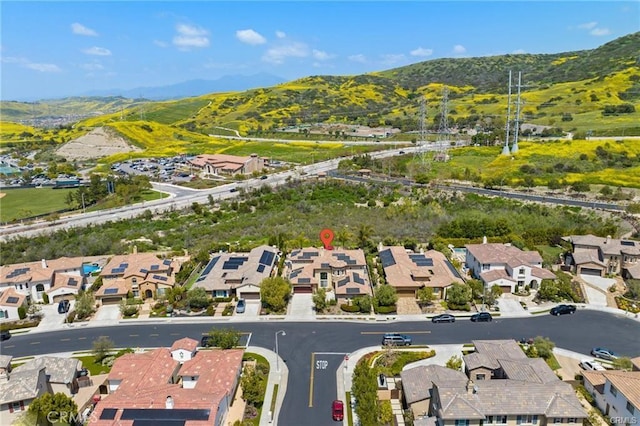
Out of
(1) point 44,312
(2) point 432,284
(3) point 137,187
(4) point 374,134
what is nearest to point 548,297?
(2) point 432,284

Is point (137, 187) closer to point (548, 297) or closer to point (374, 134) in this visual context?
point (548, 297)

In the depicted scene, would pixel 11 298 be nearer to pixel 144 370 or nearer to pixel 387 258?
pixel 144 370

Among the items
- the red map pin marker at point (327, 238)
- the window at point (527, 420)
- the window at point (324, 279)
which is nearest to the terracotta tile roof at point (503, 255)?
the window at point (324, 279)

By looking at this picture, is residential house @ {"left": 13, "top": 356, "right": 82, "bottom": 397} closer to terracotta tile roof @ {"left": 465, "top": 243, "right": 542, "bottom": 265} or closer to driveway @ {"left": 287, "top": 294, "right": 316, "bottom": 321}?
driveway @ {"left": 287, "top": 294, "right": 316, "bottom": 321}

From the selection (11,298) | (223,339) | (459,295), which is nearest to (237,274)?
(223,339)

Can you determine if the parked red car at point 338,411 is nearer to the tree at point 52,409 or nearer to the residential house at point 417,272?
the tree at point 52,409

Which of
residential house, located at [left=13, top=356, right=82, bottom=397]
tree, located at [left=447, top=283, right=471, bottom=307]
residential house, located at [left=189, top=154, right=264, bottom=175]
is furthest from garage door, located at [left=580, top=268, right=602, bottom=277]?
residential house, located at [left=189, top=154, right=264, bottom=175]
